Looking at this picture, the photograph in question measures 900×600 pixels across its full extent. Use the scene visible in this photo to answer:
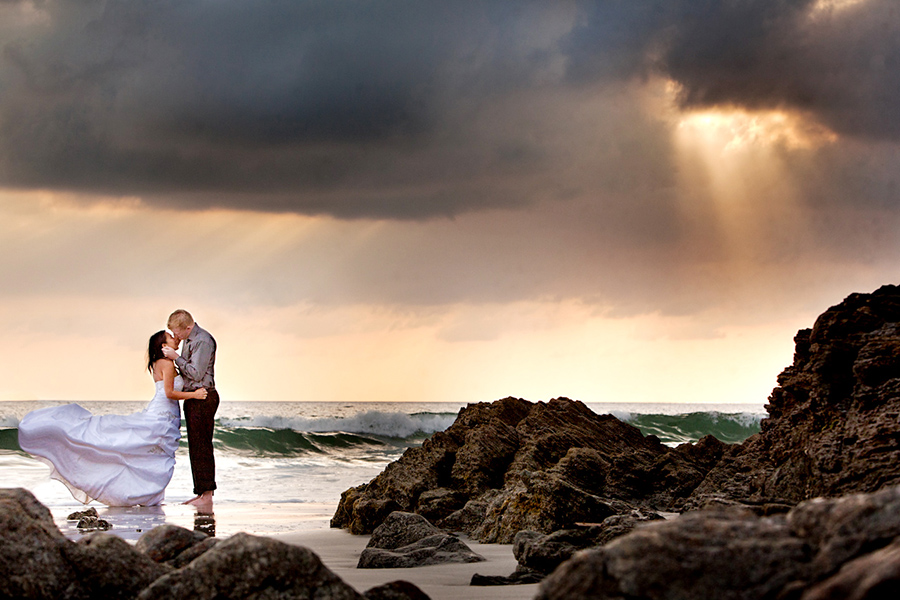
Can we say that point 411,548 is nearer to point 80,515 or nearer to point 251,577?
point 251,577

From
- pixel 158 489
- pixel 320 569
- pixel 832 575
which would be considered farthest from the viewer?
pixel 158 489

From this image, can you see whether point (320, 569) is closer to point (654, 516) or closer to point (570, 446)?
point (654, 516)

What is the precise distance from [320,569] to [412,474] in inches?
237

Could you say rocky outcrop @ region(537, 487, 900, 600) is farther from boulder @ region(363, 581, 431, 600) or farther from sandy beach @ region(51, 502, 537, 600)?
sandy beach @ region(51, 502, 537, 600)

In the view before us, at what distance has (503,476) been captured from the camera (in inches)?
369

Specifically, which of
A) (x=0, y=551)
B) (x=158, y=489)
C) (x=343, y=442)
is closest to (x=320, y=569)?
(x=0, y=551)

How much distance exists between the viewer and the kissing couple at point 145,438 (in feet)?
34.5

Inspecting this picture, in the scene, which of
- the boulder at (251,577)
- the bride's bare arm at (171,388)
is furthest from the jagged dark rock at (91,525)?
the boulder at (251,577)

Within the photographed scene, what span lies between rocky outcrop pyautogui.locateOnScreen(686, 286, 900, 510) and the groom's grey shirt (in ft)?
21.6

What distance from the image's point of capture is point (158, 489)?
10625 mm

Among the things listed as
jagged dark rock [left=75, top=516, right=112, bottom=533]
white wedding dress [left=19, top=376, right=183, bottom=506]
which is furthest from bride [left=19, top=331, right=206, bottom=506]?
jagged dark rock [left=75, top=516, right=112, bottom=533]

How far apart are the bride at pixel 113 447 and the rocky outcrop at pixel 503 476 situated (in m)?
2.76

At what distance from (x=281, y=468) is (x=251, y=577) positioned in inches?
589

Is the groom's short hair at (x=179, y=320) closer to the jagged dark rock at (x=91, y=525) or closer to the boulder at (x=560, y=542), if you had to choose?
the jagged dark rock at (x=91, y=525)
